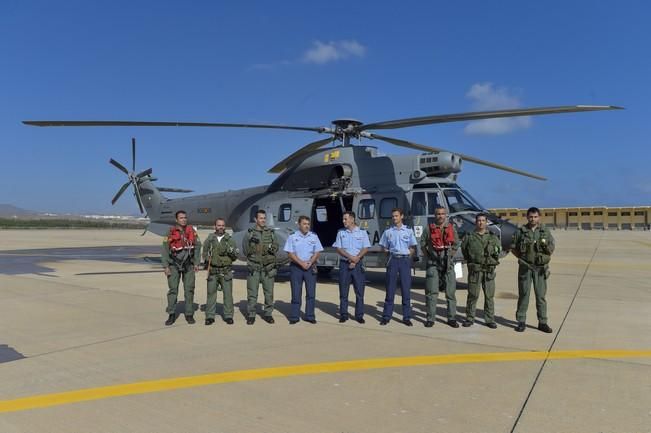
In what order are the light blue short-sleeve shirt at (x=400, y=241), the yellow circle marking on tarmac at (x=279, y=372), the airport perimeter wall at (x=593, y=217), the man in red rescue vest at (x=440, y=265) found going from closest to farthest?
the yellow circle marking on tarmac at (x=279, y=372)
the man in red rescue vest at (x=440, y=265)
the light blue short-sleeve shirt at (x=400, y=241)
the airport perimeter wall at (x=593, y=217)

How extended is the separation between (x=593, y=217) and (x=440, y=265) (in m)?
74.0

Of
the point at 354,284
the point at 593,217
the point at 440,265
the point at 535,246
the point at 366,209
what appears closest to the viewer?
the point at 535,246

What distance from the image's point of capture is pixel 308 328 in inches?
260

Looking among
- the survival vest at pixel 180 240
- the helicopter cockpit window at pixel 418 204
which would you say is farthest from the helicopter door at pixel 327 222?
the survival vest at pixel 180 240

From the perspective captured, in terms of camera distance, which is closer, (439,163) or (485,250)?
(485,250)

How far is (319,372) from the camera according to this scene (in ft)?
15.3

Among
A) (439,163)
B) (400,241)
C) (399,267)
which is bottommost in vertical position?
(399,267)

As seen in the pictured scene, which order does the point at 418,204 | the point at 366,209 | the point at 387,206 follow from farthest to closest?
the point at 366,209 → the point at 387,206 → the point at 418,204

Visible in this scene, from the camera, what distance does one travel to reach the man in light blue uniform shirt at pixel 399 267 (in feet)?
22.5

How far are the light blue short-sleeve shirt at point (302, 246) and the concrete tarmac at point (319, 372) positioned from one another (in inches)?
41.9

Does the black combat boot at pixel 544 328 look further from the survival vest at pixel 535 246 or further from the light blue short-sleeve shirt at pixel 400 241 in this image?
the light blue short-sleeve shirt at pixel 400 241

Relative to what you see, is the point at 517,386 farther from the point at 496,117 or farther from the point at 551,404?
the point at 496,117

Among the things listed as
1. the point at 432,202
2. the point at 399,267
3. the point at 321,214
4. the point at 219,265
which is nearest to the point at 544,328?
the point at 399,267

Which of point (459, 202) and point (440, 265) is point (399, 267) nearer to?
point (440, 265)
